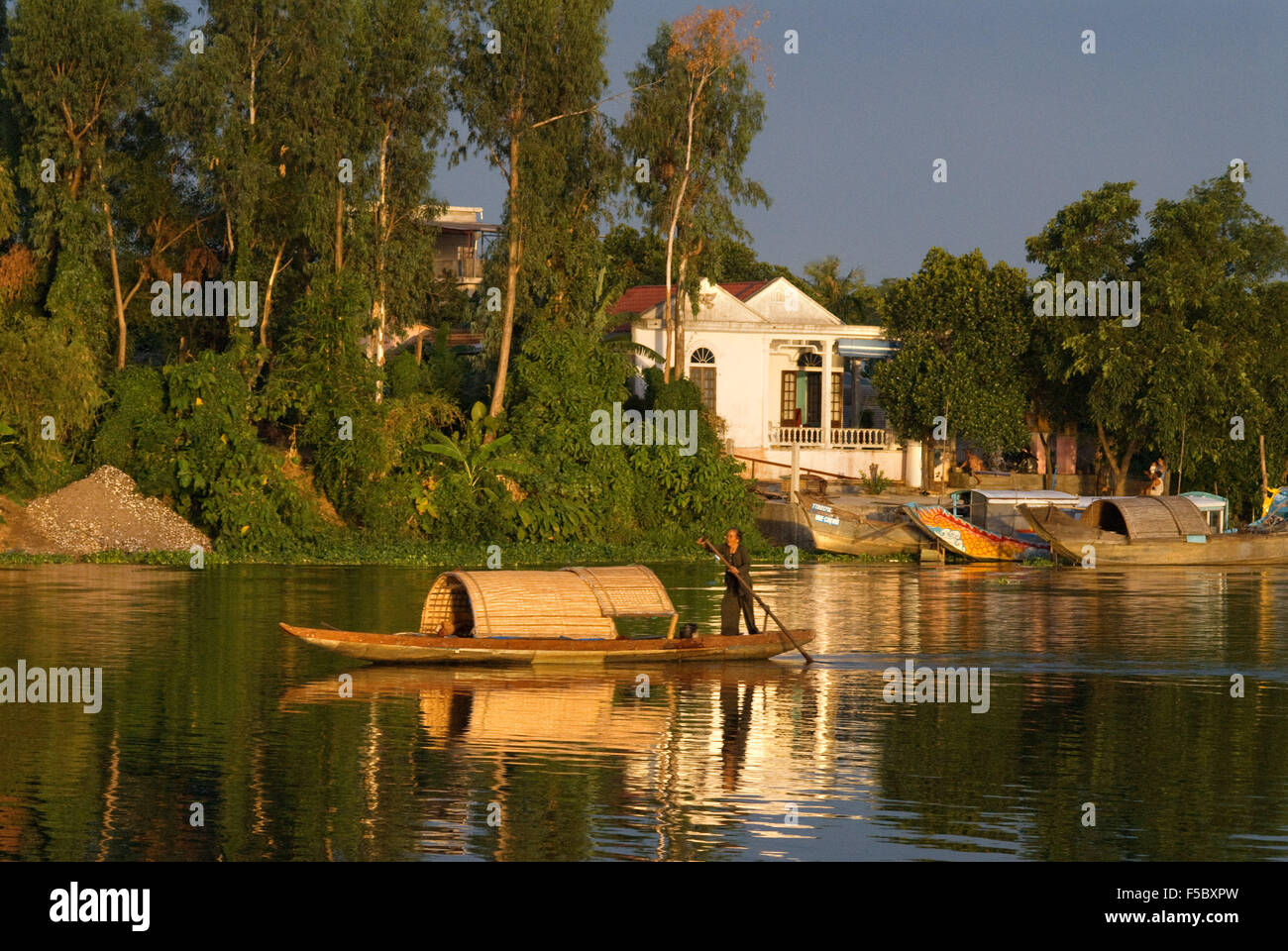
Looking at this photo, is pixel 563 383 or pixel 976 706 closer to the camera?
pixel 976 706

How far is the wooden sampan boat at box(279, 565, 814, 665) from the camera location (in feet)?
64.2

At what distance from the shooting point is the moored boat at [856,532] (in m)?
41.9

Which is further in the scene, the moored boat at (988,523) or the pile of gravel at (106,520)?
the moored boat at (988,523)

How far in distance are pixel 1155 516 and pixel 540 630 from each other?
83.4ft

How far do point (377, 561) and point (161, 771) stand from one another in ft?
78.2

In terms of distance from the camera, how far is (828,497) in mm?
46062

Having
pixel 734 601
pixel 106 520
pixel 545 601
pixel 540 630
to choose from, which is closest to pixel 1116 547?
pixel 734 601

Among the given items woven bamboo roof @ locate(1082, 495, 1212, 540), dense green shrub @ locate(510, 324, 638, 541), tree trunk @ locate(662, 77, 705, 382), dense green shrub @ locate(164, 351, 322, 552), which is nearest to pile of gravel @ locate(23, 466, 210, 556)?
dense green shrub @ locate(164, 351, 322, 552)

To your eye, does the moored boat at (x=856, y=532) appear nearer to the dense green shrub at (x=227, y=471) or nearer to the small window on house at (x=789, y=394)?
the dense green shrub at (x=227, y=471)

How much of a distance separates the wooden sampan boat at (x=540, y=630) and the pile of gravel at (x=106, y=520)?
62.6ft

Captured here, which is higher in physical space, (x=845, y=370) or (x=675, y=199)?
(x=675, y=199)

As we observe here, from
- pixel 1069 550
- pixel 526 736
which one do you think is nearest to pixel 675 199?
pixel 1069 550

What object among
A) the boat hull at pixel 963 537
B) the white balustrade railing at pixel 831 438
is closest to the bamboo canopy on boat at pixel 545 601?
the boat hull at pixel 963 537
